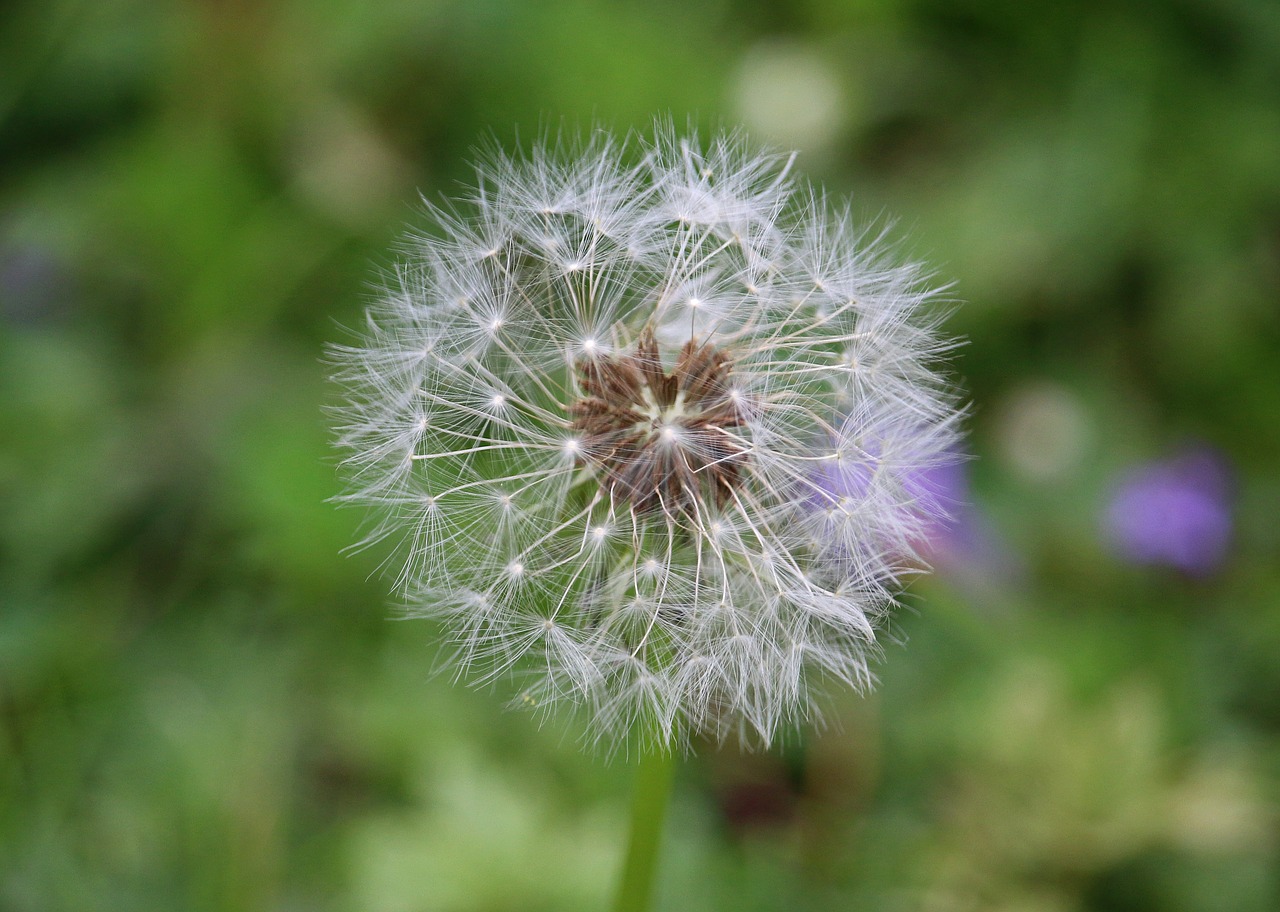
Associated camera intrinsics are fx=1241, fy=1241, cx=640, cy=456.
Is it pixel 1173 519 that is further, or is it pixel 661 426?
pixel 1173 519

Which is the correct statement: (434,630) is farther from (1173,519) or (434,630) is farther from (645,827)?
(1173,519)

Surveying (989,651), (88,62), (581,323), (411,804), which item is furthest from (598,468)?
(88,62)

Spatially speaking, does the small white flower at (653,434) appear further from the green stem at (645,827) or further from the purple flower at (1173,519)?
the purple flower at (1173,519)

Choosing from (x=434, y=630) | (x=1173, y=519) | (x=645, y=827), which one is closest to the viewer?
(x=645, y=827)

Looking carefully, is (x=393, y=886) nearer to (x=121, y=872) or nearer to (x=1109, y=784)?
(x=121, y=872)

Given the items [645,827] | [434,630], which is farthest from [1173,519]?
[645,827]

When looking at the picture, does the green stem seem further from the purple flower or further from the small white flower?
the purple flower
